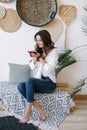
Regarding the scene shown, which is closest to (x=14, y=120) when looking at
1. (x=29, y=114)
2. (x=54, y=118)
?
(x=29, y=114)

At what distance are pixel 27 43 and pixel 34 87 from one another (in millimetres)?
1033

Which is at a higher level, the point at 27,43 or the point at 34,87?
the point at 27,43

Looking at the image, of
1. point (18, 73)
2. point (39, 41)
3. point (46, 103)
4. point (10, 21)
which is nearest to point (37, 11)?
point (10, 21)

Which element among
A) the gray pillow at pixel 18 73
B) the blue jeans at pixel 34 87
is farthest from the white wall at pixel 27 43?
the blue jeans at pixel 34 87

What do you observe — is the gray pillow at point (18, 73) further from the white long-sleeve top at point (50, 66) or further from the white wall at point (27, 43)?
the white long-sleeve top at point (50, 66)

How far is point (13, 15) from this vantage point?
13.5 feet

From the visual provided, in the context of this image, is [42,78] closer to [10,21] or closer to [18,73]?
[18,73]

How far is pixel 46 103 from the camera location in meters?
3.54

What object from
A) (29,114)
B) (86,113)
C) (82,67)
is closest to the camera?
(29,114)

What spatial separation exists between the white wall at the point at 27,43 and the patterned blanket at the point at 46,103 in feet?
2.59

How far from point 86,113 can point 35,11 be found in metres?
1.77

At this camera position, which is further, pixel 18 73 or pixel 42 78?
pixel 18 73

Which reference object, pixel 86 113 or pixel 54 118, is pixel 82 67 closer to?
pixel 86 113

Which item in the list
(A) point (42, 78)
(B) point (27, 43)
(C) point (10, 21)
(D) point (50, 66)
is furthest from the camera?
(B) point (27, 43)
